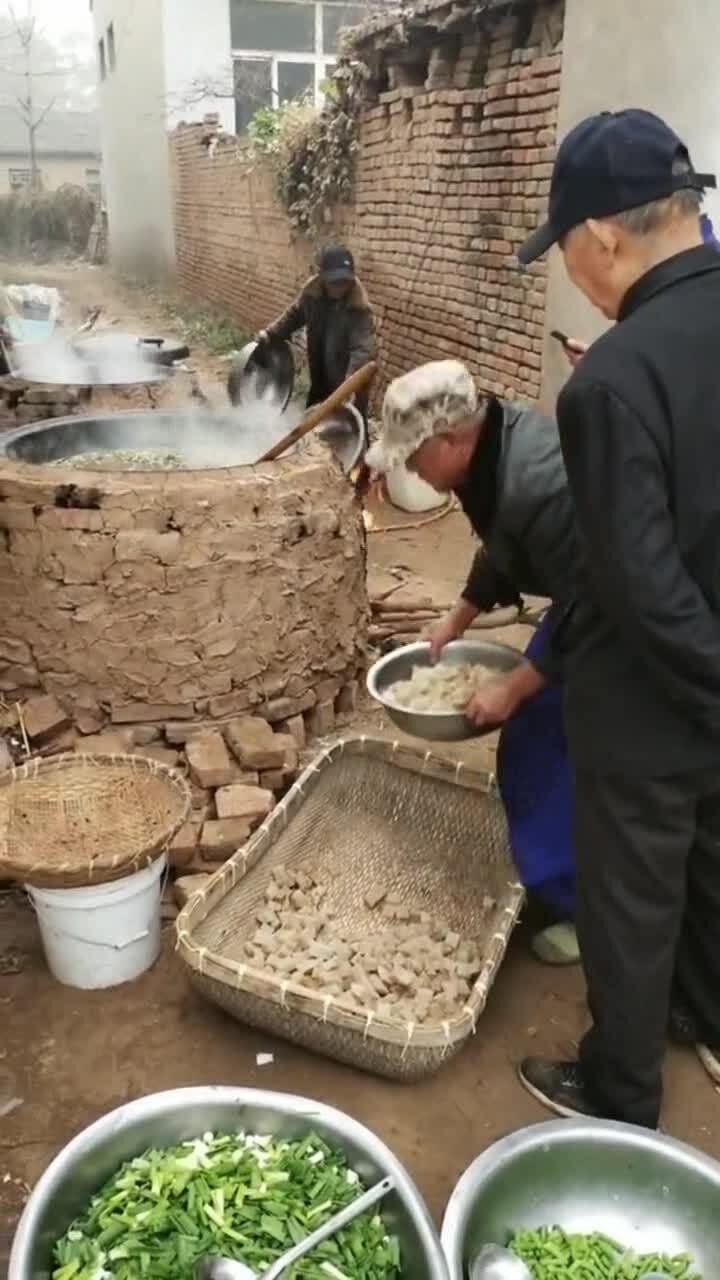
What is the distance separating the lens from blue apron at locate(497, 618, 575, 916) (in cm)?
264

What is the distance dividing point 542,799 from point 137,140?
19.1m

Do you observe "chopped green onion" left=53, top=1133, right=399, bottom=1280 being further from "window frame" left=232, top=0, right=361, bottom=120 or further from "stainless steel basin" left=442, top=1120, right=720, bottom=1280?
"window frame" left=232, top=0, right=361, bottom=120

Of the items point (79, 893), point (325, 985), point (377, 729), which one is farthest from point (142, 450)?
point (325, 985)

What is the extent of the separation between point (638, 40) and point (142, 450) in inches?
117

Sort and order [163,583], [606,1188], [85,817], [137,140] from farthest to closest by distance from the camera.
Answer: [137,140] < [163,583] < [85,817] < [606,1188]

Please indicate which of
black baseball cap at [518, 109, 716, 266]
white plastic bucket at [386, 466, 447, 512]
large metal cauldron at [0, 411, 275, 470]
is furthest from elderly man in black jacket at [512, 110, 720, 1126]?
white plastic bucket at [386, 466, 447, 512]

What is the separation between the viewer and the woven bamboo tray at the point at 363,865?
232cm

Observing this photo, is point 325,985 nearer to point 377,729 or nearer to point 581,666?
point 581,666

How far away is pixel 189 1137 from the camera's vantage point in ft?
6.31

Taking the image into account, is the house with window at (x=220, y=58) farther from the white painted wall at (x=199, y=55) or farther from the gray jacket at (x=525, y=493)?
the gray jacket at (x=525, y=493)

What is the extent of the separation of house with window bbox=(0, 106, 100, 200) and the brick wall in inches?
883

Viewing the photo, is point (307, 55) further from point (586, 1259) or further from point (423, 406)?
point (586, 1259)

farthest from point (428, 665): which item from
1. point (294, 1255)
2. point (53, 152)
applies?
point (53, 152)

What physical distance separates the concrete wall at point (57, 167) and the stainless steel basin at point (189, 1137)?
32.1 metres
